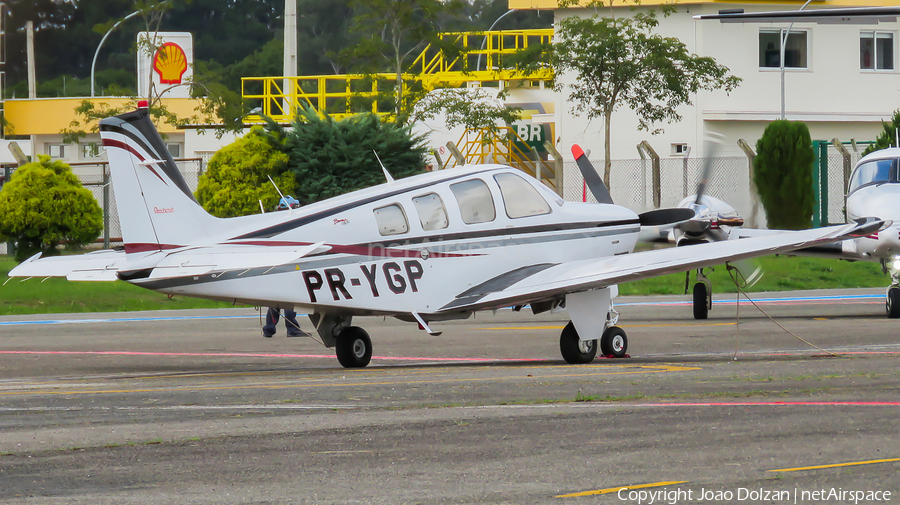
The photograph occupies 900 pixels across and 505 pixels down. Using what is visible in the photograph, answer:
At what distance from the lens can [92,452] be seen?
7812 mm

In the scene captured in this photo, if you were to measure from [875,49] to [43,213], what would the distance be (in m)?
32.3

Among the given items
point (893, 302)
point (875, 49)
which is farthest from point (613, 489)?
point (875, 49)

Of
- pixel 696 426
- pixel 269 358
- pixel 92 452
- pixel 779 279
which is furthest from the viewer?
pixel 779 279

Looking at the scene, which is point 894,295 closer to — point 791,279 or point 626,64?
point 791,279

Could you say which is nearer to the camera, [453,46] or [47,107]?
[453,46]

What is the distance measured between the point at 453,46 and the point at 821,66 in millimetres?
14848

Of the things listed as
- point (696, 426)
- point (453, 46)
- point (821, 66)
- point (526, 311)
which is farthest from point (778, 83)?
point (696, 426)

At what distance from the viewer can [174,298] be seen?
87.6 feet

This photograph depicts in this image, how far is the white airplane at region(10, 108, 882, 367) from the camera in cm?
1237

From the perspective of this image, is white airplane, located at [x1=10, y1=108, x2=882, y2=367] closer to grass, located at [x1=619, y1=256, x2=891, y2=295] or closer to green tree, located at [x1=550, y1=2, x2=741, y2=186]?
grass, located at [x1=619, y1=256, x2=891, y2=295]

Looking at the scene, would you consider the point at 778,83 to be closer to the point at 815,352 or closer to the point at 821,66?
the point at 821,66

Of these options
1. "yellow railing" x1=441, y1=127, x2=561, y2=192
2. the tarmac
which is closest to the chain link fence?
"yellow railing" x1=441, y1=127, x2=561, y2=192

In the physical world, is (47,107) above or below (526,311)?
above

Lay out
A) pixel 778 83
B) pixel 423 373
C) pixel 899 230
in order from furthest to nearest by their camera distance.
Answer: pixel 778 83, pixel 899 230, pixel 423 373
